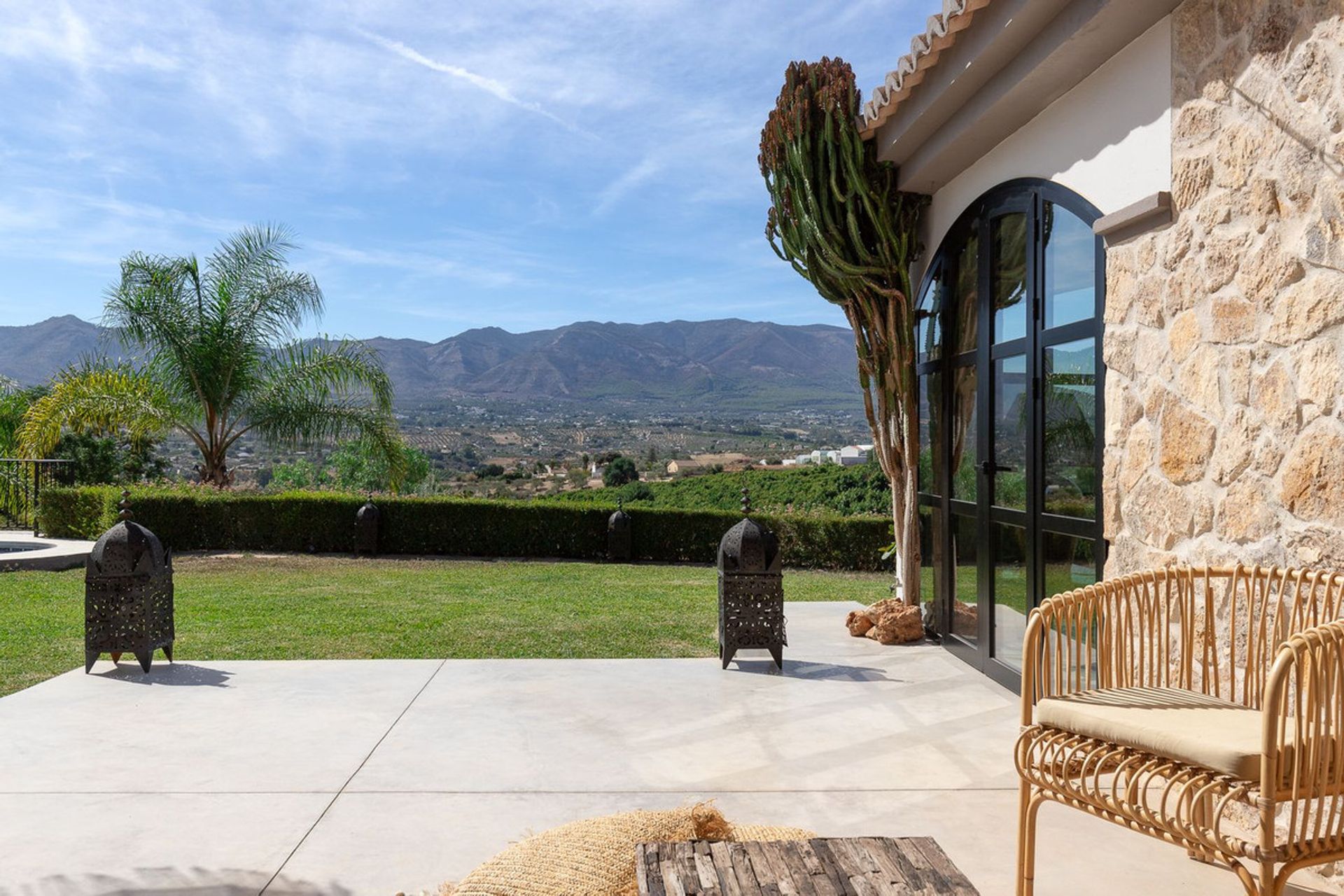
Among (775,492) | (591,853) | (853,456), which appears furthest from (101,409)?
(591,853)

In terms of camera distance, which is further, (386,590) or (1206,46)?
(386,590)

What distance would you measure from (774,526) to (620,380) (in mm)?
Answer: 50232

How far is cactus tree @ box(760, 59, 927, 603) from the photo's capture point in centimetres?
650

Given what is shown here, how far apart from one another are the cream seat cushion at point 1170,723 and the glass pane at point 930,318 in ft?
13.0

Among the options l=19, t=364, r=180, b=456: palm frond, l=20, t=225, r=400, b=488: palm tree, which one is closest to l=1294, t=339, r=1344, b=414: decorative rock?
l=20, t=225, r=400, b=488: palm tree

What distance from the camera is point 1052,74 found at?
4.59 meters

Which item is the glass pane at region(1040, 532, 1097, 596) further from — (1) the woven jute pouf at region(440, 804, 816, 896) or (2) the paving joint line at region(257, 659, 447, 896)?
(2) the paving joint line at region(257, 659, 447, 896)

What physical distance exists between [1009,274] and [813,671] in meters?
2.55

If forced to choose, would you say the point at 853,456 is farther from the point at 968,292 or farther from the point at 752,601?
the point at 752,601

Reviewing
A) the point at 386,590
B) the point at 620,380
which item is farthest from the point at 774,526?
the point at 620,380

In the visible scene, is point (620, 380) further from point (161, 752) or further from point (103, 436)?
point (161, 752)

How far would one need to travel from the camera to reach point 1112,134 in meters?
4.31

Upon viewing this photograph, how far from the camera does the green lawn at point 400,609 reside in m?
6.55

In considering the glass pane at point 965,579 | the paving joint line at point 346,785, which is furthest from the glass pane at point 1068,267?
the paving joint line at point 346,785
